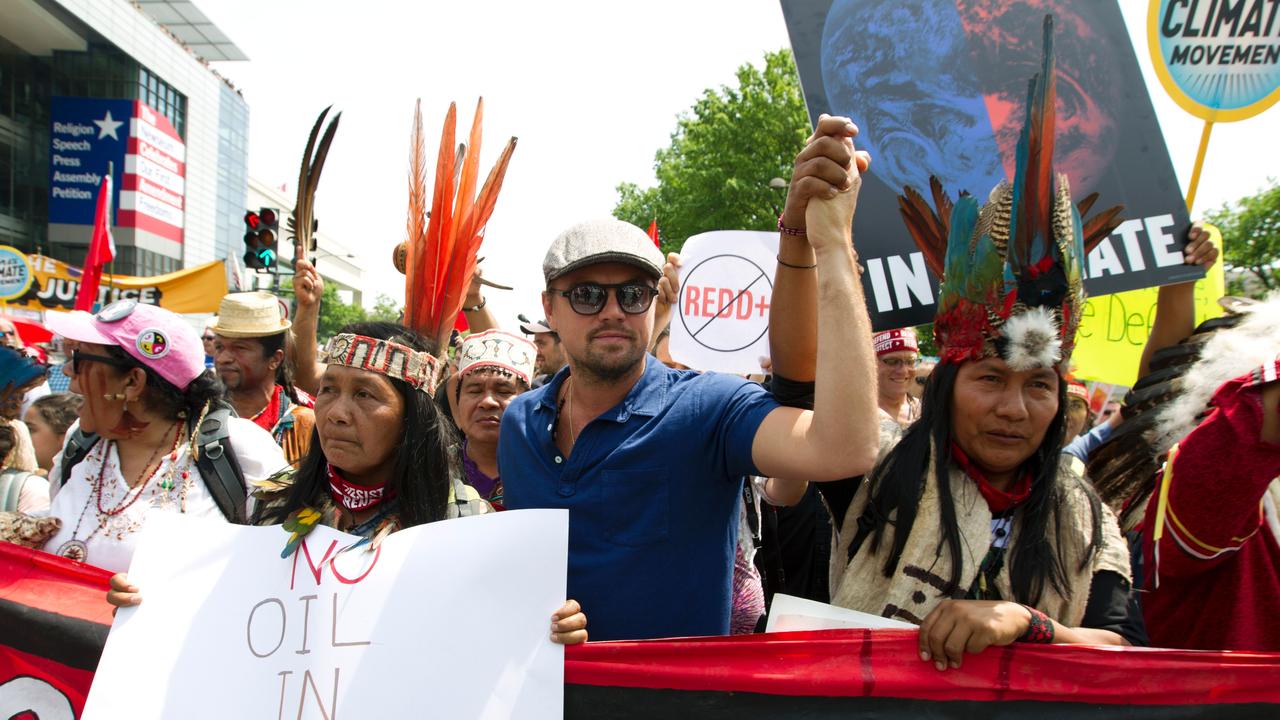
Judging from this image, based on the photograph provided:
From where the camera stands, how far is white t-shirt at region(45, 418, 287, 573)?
248cm

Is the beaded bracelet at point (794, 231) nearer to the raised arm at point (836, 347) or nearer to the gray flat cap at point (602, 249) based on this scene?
the raised arm at point (836, 347)

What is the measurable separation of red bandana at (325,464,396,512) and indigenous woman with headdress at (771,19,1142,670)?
3.79 ft

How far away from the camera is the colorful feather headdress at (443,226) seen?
2.37m

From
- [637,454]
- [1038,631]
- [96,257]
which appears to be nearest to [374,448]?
[637,454]

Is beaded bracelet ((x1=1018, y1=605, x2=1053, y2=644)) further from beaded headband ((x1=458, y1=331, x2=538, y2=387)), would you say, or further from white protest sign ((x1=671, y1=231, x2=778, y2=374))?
white protest sign ((x1=671, y1=231, x2=778, y2=374))

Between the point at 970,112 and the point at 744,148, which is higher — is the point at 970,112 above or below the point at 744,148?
below

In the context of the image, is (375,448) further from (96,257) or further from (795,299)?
(96,257)

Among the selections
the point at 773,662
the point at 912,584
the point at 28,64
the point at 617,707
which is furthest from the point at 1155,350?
the point at 28,64

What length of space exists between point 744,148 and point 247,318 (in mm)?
22122

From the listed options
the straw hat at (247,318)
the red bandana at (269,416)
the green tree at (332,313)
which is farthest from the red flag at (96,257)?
the green tree at (332,313)

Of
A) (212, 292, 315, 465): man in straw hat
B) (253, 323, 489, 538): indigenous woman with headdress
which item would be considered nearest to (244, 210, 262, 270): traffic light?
(212, 292, 315, 465): man in straw hat

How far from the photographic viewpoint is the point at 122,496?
2.58m

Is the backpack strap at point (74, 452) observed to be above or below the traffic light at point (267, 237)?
below

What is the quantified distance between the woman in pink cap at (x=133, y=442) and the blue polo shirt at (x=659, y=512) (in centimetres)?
133
